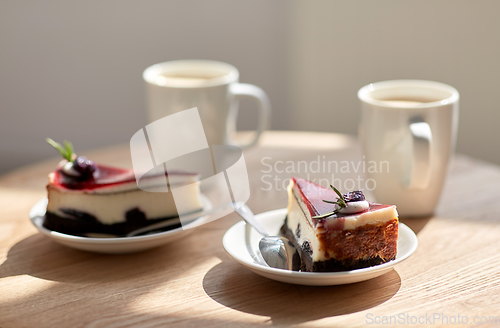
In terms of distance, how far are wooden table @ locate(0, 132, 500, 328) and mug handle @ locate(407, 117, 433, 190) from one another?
76 mm

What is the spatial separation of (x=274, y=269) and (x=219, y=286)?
0.11m

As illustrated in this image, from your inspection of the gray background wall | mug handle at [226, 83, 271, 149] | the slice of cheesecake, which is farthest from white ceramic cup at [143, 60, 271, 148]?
the gray background wall

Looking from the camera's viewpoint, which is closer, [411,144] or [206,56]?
[411,144]

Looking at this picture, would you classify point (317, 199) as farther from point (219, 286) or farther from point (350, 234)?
point (219, 286)

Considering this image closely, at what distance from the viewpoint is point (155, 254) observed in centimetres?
85

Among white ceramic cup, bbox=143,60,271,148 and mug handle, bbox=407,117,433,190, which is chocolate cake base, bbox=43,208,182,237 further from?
mug handle, bbox=407,117,433,190

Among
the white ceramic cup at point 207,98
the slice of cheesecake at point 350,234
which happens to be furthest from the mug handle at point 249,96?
the slice of cheesecake at point 350,234

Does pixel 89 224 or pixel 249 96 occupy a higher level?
pixel 249 96

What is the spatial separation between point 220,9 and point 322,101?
2.03 feet

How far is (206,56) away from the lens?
2.36 m

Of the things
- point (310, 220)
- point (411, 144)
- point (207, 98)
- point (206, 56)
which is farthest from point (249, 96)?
point (206, 56)

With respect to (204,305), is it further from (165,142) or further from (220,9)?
(220,9)

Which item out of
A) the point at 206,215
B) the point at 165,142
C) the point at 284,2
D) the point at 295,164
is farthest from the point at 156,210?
the point at 284,2

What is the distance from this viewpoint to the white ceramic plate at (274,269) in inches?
26.1
